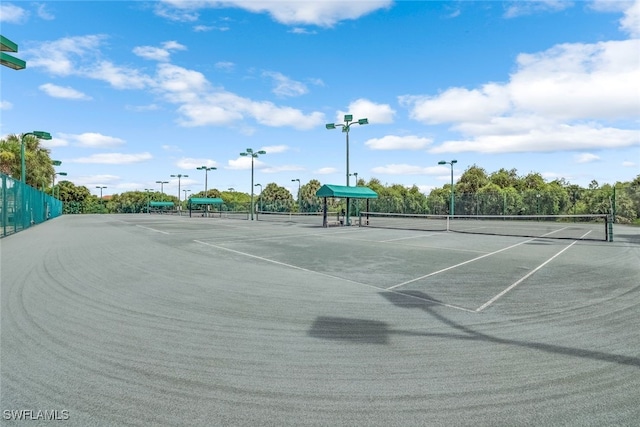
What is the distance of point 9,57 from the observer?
355 inches

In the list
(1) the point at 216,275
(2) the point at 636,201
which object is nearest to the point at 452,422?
(1) the point at 216,275

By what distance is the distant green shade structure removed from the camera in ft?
27.8

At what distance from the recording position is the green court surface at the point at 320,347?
309 cm

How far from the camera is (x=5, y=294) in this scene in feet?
22.1

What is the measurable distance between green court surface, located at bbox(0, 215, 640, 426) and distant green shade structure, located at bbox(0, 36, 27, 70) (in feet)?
16.5

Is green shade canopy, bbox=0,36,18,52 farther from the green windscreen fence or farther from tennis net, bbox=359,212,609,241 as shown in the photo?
tennis net, bbox=359,212,609,241

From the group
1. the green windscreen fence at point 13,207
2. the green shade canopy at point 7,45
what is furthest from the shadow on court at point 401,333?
the green windscreen fence at point 13,207

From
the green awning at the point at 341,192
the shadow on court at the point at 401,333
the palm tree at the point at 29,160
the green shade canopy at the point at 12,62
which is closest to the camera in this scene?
the shadow on court at the point at 401,333

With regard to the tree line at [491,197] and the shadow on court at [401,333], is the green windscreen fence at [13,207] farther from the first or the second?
the shadow on court at [401,333]

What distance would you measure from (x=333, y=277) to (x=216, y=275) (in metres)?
2.70

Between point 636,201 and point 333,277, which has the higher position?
point 636,201

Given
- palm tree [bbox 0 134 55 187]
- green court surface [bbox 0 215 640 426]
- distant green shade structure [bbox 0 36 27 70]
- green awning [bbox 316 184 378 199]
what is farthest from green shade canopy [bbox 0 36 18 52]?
palm tree [bbox 0 134 55 187]

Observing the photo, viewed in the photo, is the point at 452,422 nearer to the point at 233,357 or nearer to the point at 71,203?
the point at 233,357

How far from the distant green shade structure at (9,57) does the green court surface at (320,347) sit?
5022 millimetres
